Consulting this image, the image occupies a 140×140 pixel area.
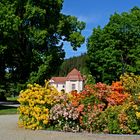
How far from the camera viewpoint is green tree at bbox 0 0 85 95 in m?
40.4

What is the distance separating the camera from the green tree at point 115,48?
53812mm

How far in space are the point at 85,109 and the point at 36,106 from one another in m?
1.90

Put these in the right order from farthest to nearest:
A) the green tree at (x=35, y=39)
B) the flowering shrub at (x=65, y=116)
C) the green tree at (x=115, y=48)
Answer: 1. the green tree at (x=115, y=48)
2. the green tree at (x=35, y=39)
3. the flowering shrub at (x=65, y=116)

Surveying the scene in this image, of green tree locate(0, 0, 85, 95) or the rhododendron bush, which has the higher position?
green tree locate(0, 0, 85, 95)

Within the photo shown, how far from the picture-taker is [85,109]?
1644 centimetres

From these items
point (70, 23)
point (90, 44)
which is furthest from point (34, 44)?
point (90, 44)

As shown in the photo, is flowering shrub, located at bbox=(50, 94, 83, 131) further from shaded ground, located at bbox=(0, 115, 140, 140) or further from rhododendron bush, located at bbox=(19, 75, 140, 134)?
shaded ground, located at bbox=(0, 115, 140, 140)

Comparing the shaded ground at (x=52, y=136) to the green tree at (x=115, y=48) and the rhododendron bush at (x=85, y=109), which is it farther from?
the green tree at (x=115, y=48)

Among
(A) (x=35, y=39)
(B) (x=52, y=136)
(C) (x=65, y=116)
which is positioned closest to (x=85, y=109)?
(C) (x=65, y=116)

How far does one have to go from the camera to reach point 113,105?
1683 cm

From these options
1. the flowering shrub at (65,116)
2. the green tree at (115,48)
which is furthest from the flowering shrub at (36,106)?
the green tree at (115,48)

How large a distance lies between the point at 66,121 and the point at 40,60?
25.4m

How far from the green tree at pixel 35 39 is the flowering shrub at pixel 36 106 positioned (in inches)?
840

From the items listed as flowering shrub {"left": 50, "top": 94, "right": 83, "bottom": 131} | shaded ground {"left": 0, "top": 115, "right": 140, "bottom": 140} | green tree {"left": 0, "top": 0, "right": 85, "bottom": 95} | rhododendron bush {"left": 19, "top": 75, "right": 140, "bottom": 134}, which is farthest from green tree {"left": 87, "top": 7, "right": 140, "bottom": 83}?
shaded ground {"left": 0, "top": 115, "right": 140, "bottom": 140}
